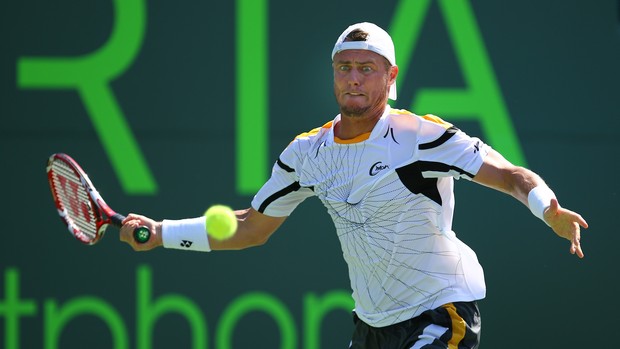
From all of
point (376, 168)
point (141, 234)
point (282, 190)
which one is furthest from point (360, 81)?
point (141, 234)

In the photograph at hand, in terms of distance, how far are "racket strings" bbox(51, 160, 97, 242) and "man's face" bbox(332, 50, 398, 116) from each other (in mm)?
1325

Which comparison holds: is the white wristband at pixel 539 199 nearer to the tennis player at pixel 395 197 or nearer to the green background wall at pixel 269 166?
the tennis player at pixel 395 197

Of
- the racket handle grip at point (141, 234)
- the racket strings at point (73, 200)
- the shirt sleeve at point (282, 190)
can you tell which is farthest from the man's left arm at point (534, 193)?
the racket strings at point (73, 200)

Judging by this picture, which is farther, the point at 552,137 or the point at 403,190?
the point at 552,137

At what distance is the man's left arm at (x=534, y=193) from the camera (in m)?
3.80

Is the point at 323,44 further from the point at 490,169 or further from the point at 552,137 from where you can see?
the point at 490,169

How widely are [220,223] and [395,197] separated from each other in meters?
0.72

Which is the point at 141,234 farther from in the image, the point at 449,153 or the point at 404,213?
the point at 449,153

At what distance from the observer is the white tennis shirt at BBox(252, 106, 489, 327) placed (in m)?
4.27

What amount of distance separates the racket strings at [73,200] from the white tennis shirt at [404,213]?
1.23m

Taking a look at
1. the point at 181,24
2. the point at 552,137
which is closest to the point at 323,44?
the point at 181,24

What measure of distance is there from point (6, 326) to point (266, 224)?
2.39m

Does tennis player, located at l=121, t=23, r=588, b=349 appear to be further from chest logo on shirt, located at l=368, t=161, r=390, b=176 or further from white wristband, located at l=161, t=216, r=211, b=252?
white wristband, located at l=161, t=216, r=211, b=252

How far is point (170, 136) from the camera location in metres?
6.49
